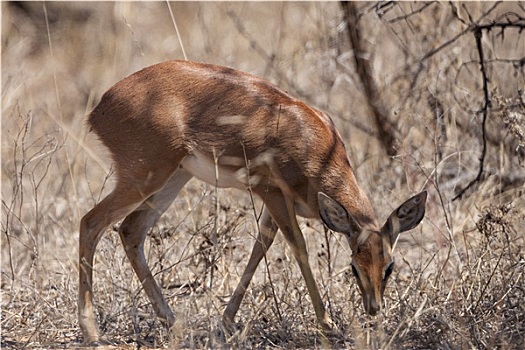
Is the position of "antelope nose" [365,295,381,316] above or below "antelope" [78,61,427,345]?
below

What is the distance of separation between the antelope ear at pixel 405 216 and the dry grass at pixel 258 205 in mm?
269

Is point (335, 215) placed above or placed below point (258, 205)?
below

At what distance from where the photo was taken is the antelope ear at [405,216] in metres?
5.10

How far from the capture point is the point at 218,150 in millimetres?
5605

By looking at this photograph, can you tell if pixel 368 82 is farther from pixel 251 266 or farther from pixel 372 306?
pixel 372 306

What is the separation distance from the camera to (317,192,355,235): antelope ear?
201 inches

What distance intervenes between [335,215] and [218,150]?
85 cm

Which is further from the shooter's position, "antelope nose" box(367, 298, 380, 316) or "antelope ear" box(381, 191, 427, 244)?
"antelope ear" box(381, 191, 427, 244)

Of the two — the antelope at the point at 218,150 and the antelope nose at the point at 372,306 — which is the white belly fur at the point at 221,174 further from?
the antelope nose at the point at 372,306

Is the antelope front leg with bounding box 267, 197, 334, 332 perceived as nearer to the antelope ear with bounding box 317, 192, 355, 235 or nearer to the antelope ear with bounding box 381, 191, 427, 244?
the antelope ear with bounding box 317, 192, 355, 235

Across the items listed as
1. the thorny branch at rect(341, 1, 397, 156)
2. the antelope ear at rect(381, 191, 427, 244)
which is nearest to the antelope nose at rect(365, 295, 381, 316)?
the antelope ear at rect(381, 191, 427, 244)

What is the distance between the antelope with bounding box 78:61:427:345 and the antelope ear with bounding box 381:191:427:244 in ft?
0.69

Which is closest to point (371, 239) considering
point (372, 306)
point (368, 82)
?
point (372, 306)

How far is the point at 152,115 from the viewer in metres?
5.62
